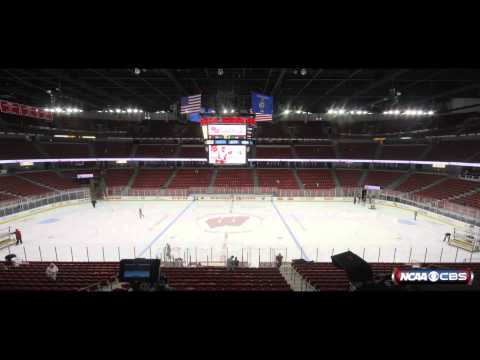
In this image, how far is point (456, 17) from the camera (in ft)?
8.73

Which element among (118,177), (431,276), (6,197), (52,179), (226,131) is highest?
(226,131)

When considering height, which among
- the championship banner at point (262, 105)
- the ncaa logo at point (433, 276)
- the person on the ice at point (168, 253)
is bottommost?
the person on the ice at point (168, 253)

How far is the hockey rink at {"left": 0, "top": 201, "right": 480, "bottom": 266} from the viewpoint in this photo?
49.5ft

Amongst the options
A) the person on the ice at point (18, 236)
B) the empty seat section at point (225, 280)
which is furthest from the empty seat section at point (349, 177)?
the person on the ice at point (18, 236)

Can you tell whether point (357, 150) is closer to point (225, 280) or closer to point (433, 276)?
point (225, 280)

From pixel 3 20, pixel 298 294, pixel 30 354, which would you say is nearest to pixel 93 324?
pixel 30 354

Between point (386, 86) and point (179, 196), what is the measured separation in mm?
27189

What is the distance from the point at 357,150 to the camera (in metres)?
43.0

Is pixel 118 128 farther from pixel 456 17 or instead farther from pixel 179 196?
pixel 456 17

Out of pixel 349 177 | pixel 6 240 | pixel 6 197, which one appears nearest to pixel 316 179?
pixel 349 177

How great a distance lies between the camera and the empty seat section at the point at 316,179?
36378 millimetres

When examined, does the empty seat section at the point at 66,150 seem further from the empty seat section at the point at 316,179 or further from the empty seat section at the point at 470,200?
the empty seat section at the point at 470,200

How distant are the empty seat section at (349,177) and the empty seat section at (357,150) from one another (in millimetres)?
2728

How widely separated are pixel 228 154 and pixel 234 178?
20081mm
